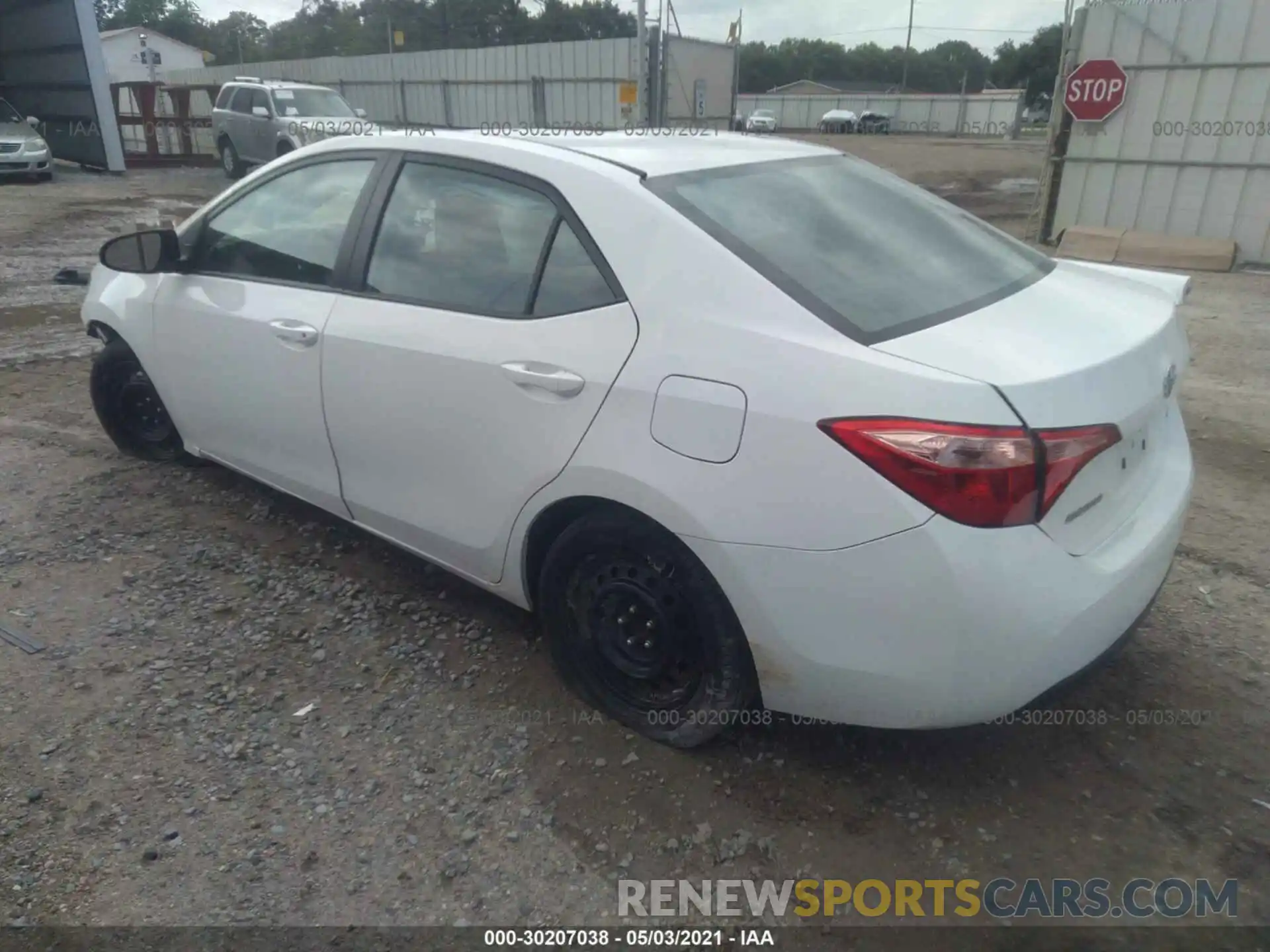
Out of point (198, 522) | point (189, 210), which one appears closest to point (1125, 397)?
point (198, 522)

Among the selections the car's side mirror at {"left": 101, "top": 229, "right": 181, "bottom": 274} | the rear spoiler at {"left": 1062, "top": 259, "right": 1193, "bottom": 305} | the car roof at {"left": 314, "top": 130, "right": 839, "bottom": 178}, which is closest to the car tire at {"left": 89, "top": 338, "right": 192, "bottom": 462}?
the car's side mirror at {"left": 101, "top": 229, "right": 181, "bottom": 274}

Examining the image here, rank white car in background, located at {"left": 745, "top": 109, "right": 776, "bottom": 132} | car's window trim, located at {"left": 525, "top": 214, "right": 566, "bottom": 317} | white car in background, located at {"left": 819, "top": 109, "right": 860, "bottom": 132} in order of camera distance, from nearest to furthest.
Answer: car's window trim, located at {"left": 525, "top": 214, "right": 566, "bottom": 317} < white car in background, located at {"left": 745, "top": 109, "right": 776, "bottom": 132} < white car in background, located at {"left": 819, "top": 109, "right": 860, "bottom": 132}

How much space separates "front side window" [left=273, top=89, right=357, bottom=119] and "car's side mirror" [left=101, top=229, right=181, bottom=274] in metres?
15.3

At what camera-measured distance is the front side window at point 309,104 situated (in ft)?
56.7

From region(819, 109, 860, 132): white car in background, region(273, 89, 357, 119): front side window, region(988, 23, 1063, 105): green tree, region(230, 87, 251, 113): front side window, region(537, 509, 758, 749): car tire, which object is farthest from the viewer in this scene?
region(988, 23, 1063, 105): green tree

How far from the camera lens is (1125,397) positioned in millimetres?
2100

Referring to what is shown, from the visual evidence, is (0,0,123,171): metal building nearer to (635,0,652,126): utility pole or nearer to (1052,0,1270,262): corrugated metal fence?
(635,0,652,126): utility pole

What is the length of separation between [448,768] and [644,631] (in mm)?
672

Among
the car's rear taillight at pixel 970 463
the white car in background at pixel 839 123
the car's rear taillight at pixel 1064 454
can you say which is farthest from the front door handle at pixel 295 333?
the white car in background at pixel 839 123

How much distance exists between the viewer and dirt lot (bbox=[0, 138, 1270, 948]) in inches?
85.5

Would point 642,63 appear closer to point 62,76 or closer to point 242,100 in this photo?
point 242,100

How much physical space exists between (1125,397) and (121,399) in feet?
14.0

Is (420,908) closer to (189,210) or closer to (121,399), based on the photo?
(121,399)

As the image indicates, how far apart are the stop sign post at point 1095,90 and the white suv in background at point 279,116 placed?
11.8m
